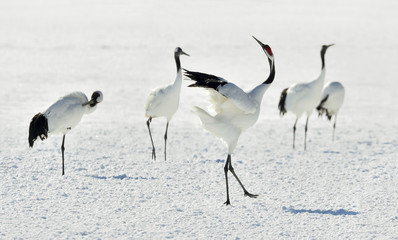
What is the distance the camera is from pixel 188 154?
29.2ft

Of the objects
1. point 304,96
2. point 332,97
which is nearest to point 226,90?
point 304,96

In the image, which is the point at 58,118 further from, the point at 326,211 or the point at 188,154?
the point at 326,211

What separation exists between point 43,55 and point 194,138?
40.9ft

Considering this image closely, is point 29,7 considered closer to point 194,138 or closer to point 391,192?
point 194,138

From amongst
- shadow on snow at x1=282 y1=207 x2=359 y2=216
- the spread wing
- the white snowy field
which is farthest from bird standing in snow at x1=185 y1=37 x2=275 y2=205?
the white snowy field

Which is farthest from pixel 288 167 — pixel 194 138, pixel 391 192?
pixel 194 138

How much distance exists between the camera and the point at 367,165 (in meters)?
8.23

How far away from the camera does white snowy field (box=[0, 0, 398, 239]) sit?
5.70m

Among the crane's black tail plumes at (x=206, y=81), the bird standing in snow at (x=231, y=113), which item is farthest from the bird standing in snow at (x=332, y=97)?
the crane's black tail plumes at (x=206, y=81)

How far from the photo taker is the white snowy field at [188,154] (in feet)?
18.7

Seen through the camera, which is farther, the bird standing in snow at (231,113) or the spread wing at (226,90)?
the bird standing in snow at (231,113)

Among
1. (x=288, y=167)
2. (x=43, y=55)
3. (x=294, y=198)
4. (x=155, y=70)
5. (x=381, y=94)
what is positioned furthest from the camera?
(x=43, y=55)

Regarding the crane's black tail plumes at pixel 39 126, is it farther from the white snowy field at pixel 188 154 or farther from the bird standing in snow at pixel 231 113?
the bird standing in snow at pixel 231 113

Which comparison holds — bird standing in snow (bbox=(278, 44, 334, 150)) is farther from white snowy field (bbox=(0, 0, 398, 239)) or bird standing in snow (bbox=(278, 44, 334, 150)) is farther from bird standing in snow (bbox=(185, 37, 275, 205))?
bird standing in snow (bbox=(185, 37, 275, 205))
